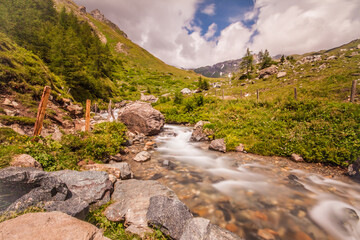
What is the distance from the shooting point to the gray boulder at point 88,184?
4.39 m

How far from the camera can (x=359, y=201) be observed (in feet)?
17.6

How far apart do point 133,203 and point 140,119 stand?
10091 mm

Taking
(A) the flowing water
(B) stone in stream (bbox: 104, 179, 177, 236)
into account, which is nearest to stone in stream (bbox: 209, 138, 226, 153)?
(A) the flowing water

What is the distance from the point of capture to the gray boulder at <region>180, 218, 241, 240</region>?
9.94 ft

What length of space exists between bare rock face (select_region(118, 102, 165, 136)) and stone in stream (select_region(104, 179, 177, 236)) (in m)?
8.35

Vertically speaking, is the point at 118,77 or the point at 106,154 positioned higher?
the point at 118,77

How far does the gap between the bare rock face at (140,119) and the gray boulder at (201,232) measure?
11.0 metres

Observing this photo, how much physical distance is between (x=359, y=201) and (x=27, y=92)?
19870 millimetres

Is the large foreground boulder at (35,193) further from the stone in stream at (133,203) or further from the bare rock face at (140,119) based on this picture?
the bare rock face at (140,119)

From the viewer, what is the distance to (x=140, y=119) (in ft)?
45.1

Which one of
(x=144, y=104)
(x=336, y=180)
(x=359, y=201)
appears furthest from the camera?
(x=144, y=104)

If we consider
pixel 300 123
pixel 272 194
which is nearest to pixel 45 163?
pixel 272 194

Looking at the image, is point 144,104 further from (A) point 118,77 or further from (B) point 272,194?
(A) point 118,77

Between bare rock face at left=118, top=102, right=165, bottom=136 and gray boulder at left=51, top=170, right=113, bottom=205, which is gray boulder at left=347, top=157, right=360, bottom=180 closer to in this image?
gray boulder at left=51, top=170, right=113, bottom=205
